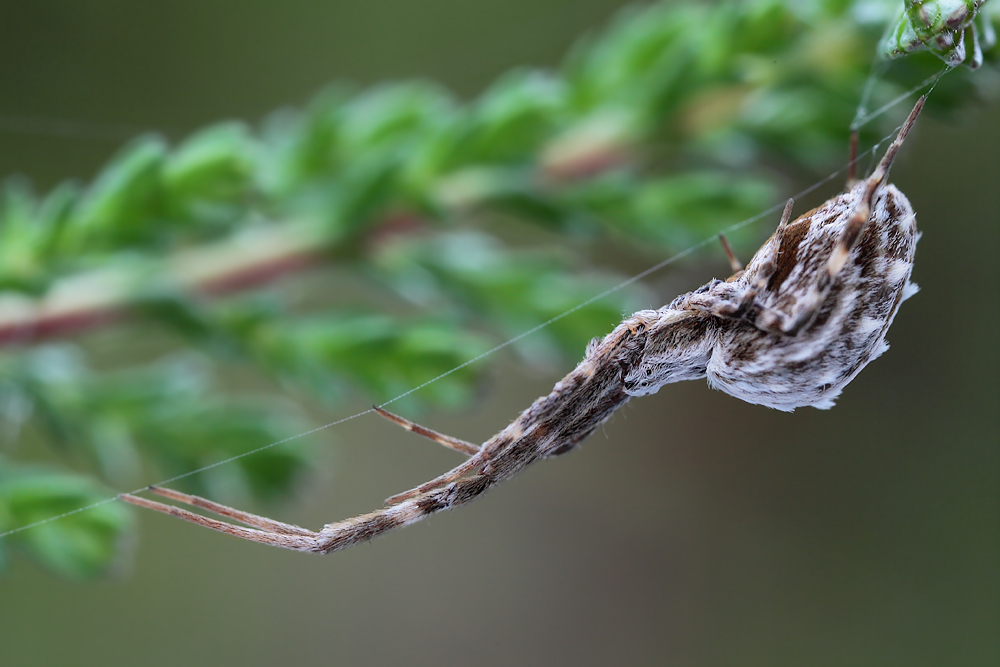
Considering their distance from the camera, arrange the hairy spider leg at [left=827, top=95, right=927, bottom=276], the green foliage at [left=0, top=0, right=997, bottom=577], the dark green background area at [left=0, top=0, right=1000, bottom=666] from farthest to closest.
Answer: the dark green background area at [left=0, top=0, right=1000, bottom=666] < the green foliage at [left=0, top=0, right=997, bottom=577] < the hairy spider leg at [left=827, top=95, right=927, bottom=276]

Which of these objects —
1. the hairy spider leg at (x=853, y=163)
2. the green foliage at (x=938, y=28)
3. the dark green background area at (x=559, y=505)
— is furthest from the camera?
the dark green background area at (x=559, y=505)

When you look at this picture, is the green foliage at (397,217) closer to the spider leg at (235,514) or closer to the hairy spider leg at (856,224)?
the spider leg at (235,514)

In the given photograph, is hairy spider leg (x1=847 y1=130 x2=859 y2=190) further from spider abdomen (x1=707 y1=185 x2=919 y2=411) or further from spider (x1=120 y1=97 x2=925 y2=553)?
spider abdomen (x1=707 y1=185 x2=919 y2=411)

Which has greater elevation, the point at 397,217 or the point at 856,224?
the point at 397,217

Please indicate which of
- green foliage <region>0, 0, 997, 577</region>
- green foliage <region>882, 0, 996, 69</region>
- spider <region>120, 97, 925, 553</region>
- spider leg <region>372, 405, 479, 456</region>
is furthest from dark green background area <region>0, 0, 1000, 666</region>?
green foliage <region>882, 0, 996, 69</region>

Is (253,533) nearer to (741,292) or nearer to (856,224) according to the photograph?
(741,292)

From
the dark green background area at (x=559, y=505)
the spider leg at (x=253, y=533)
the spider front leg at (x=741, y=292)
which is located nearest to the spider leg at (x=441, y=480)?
the spider leg at (x=253, y=533)

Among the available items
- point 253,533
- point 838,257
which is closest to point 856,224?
point 838,257
